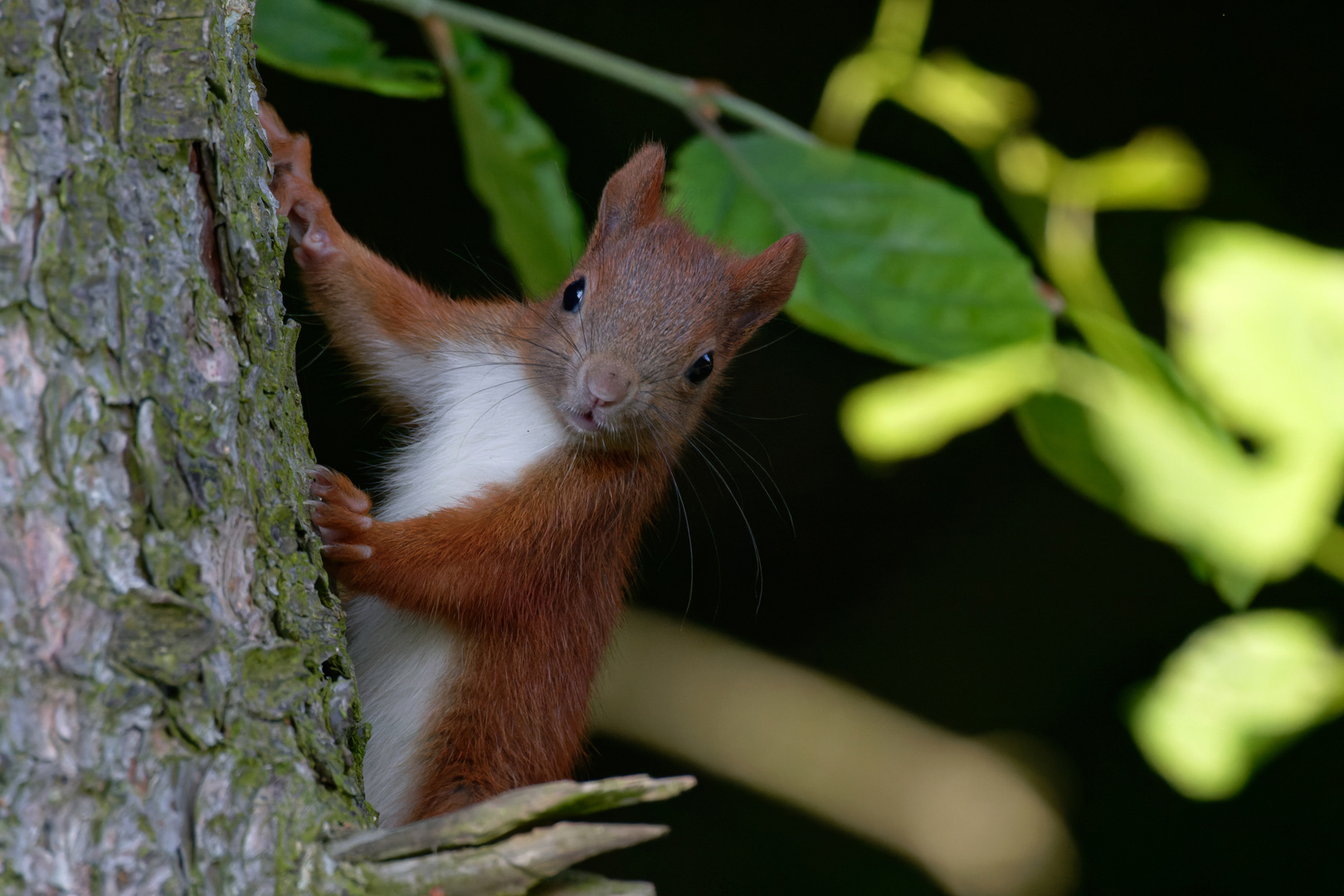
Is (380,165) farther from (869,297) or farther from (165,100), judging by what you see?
(165,100)

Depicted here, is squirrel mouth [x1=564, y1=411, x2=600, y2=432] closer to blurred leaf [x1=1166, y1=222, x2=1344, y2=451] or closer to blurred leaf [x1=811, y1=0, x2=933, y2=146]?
blurred leaf [x1=811, y1=0, x2=933, y2=146]

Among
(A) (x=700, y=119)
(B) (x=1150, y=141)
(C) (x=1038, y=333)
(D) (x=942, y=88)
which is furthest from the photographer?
(B) (x=1150, y=141)

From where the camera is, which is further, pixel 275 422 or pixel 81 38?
pixel 275 422

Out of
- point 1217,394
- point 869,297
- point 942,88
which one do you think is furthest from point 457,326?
point 1217,394

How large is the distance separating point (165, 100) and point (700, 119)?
0.76 m

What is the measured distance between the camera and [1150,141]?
6.65ft

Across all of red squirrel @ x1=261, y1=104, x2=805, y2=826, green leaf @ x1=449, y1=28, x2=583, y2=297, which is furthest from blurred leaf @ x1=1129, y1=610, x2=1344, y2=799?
green leaf @ x1=449, y1=28, x2=583, y2=297

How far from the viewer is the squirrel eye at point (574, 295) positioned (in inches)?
53.9

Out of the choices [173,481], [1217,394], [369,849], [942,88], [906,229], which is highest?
[942,88]

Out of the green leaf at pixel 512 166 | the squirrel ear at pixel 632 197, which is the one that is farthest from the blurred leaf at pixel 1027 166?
the green leaf at pixel 512 166

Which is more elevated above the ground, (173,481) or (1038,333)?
(1038,333)

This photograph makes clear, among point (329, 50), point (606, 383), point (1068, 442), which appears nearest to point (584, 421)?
point (606, 383)

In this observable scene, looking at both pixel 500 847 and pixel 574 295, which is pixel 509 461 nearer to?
pixel 574 295

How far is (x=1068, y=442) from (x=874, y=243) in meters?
0.36
